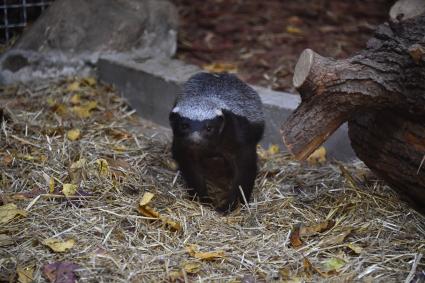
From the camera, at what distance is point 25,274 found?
3906 mm

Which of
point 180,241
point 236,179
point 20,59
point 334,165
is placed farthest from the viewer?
point 20,59

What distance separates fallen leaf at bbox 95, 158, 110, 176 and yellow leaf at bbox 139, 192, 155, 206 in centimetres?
52

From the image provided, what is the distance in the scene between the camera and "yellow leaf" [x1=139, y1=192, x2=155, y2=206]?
481 centimetres

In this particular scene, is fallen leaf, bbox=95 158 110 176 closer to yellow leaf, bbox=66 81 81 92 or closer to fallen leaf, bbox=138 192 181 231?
fallen leaf, bbox=138 192 181 231

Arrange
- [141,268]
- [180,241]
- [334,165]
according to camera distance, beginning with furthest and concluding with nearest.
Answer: [334,165] → [180,241] → [141,268]

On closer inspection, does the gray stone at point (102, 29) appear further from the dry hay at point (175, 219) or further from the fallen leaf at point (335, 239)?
the fallen leaf at point (335, 239)

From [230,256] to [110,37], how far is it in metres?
4.34

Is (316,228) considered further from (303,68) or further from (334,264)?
(303,68)

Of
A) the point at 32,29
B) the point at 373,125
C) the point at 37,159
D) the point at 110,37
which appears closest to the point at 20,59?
the point at 32,29

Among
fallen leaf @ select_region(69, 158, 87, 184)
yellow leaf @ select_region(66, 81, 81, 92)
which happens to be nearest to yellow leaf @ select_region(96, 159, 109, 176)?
fallen leaf @ select_region(69, 158, 87, 184)

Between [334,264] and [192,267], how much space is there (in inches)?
37.4

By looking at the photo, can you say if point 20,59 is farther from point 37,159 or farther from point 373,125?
point 373,125

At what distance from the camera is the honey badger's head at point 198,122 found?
5059 mm

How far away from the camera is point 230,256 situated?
4.35m
